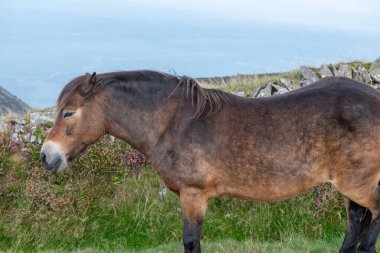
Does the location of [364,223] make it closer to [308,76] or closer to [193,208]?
[193,208]

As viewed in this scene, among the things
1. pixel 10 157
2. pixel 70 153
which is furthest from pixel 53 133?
pixel 10 157

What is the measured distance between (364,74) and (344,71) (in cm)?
40

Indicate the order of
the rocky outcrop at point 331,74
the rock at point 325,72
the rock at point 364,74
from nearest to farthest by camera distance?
the rocky outcrop at point 331,74 < the rock at point 364,74 < the rock at point 325,72

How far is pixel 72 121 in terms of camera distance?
4.80 meters

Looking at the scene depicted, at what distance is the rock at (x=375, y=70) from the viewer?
391 inches

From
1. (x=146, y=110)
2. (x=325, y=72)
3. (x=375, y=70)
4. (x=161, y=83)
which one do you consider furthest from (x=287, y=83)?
(x=146, y=110)

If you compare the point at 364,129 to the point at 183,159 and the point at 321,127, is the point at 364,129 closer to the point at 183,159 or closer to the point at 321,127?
the point at 321,127

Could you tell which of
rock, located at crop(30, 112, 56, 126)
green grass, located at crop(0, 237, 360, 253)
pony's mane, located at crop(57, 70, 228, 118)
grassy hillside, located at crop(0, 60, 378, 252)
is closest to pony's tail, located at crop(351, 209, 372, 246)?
green grass, located at crop(0, 237, 360, 253)

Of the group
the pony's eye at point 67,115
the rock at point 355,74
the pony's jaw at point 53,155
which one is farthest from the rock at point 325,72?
the pony's jaw at point 53,155

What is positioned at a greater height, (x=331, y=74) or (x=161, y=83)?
(x=161, y=83)

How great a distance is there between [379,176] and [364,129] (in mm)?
484

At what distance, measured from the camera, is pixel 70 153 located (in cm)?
486

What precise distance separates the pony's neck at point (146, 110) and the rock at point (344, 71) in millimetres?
5811

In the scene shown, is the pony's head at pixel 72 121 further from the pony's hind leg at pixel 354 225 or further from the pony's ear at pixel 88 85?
the pony's hind leg at pixel 354 225
